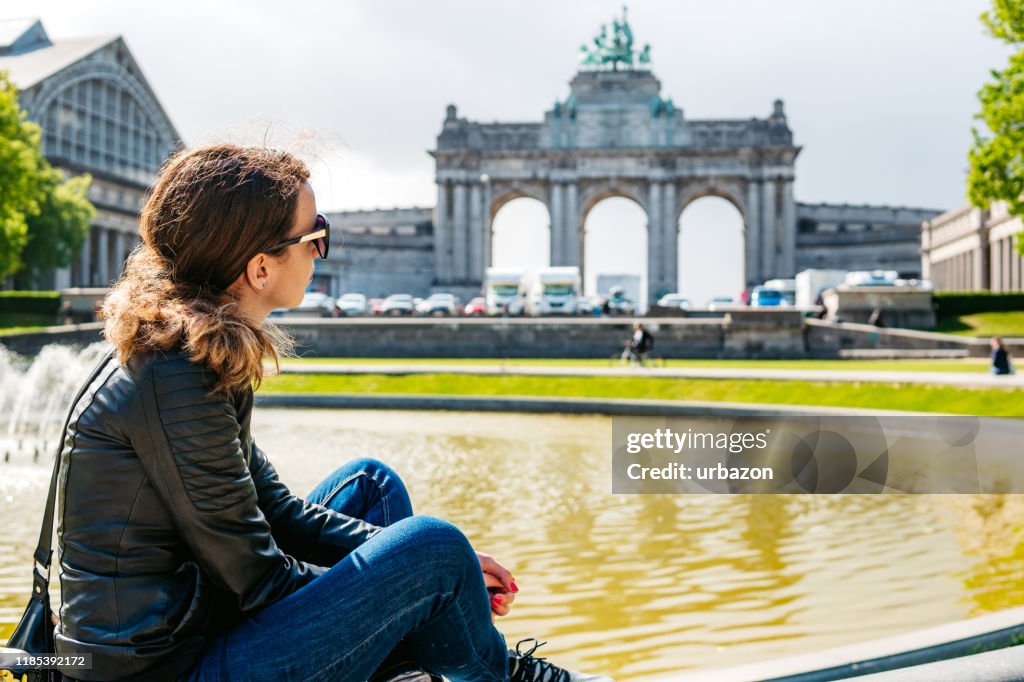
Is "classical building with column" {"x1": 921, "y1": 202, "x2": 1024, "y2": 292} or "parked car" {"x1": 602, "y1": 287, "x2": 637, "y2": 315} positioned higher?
"classical building with column" {"x1": 921, "y1": 202, "x2": 1024, "y2": 292}

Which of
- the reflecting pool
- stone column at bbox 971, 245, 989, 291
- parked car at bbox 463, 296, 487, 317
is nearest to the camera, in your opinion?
the reflecting pool

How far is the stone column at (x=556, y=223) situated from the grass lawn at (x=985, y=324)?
125 feet

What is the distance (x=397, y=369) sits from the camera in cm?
2239

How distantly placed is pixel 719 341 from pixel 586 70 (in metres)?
55.6

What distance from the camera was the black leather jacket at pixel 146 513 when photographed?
93.6 inches

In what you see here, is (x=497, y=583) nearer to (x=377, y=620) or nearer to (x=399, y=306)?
(x=377, y=620)

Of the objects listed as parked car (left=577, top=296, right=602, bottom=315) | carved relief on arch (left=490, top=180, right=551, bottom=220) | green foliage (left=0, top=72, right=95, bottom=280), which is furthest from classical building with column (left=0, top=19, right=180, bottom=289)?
parked car (left=577, top=296, right=602, bottom=315)

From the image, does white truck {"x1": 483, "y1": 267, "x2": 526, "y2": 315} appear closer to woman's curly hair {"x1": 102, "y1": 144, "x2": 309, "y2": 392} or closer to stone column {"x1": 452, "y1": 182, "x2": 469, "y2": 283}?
stone column {"x1": 452, "y1": 182, "x2": 469, "y2": 283}

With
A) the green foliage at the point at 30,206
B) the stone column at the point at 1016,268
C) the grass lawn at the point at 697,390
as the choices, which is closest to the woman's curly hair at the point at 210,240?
the grass lawn at the point at 697,390

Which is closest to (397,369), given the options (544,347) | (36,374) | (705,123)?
(36,374)

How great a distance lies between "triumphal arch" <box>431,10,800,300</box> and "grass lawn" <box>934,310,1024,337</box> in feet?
117

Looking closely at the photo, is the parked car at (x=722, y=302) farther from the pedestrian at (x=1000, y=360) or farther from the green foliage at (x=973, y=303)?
the pedestrian at (x=1000, y=360)

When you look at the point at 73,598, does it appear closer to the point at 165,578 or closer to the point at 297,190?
the point at 165,578

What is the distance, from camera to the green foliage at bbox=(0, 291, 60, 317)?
150ft
